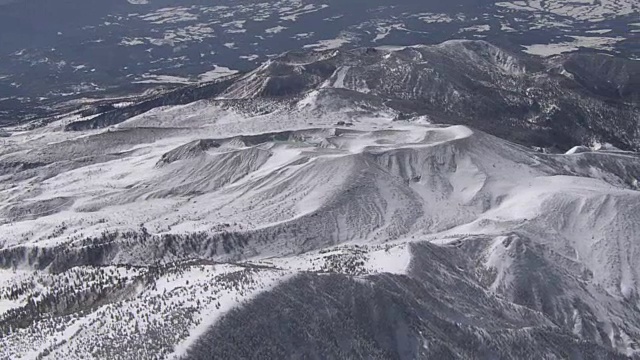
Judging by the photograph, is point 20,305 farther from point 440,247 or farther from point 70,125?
point 70,125

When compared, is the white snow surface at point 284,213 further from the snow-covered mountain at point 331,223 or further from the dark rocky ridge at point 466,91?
the dark rocky ridge at point 466,91

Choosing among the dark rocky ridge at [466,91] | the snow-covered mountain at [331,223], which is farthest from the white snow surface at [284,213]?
the dark rocky ridge at [466,91]

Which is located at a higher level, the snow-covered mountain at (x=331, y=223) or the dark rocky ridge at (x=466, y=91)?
the snow-covered mountain at (x=331, y=223)

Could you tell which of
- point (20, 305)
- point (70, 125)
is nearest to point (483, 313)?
point (20, 305)

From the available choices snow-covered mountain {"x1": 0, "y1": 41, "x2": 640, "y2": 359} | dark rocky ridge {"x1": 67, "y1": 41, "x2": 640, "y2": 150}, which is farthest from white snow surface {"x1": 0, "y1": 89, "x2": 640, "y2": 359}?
dark rocky ridge {"x1": 67, "y1": 41, "x2": 640, "y2": 150}

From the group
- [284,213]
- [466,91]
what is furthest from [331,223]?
[466,91]

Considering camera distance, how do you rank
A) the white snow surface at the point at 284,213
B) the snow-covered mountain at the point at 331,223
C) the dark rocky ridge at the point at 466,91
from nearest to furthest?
the snow-covered mountain at the point at 331,223 → the white snow surface at the point at 284,213 → the dark rocky ridge at the point at 466,91

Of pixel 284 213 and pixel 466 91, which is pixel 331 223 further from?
pixel 466 91

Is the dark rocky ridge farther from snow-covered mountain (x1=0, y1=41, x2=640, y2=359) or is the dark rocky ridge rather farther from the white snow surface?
the white snow surface

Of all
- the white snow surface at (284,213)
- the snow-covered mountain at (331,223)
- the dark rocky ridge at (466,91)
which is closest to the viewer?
the snow-covered mountain at (331,223)
